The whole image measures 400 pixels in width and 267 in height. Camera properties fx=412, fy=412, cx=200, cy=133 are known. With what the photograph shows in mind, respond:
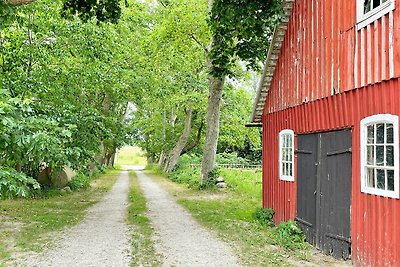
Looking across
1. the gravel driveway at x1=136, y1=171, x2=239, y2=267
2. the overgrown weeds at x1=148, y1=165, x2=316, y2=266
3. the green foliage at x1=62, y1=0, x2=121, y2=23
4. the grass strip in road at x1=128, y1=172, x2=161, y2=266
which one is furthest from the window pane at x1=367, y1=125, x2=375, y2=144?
the green foliage at x1=62, y1=0, x2=121, y2=23

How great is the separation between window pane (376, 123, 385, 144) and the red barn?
17mm

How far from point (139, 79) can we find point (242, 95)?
10709mm

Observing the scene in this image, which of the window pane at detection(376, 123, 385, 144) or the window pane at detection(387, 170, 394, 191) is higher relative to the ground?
the window pane at detection(376, 123, 385, 144)

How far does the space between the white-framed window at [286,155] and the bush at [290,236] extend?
1222mm

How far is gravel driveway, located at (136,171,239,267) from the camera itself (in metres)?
7.90

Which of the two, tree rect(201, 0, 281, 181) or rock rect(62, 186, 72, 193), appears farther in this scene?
rock rect(62, 186, 72, 193)

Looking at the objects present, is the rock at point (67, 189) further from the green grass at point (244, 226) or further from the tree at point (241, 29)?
the tree at point (241, 29)

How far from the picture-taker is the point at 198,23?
21.0m

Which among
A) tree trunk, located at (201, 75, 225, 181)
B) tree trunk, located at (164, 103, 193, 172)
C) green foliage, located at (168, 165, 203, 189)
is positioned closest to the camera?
tree trunk, located at (201, 75, 225, 181)

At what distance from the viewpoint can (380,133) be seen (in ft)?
22.8

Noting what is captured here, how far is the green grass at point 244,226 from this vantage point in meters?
8.15

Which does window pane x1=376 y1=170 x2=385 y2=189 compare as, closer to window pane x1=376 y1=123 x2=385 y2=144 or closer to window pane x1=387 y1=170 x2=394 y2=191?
window pane x1=387 y1=170 x2=394 y2=191

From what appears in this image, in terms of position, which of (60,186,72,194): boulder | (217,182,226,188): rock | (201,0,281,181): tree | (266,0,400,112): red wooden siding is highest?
(201,0,281,181): tree

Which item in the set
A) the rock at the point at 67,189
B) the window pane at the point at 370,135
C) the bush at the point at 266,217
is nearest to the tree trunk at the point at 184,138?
the rock at the point at 67,189
